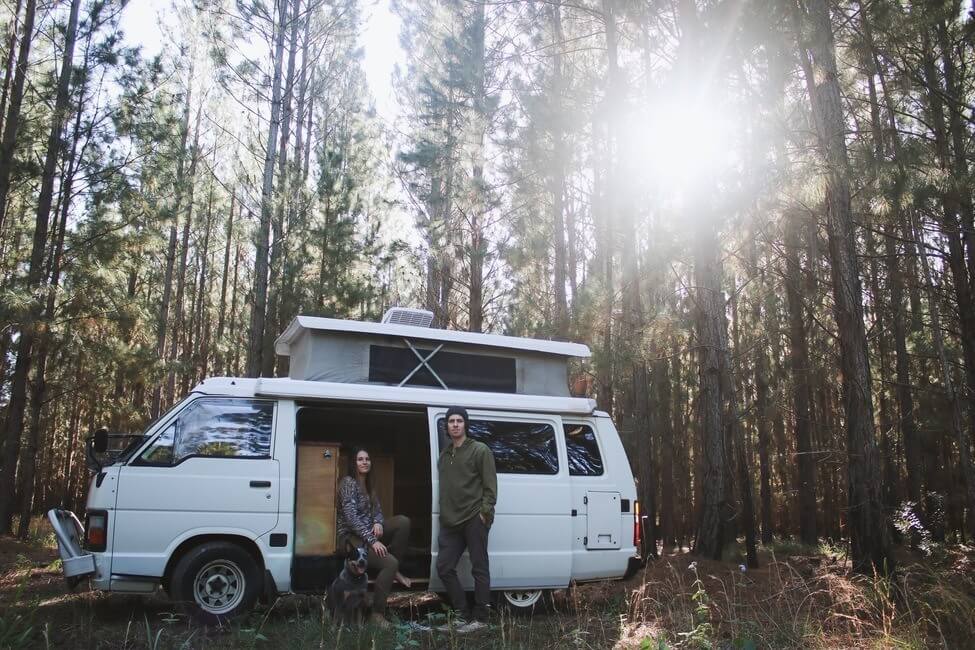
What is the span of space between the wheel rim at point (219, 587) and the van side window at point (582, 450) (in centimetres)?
341

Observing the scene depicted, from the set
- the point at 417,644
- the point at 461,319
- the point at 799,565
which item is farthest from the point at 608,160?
the point at 417,644

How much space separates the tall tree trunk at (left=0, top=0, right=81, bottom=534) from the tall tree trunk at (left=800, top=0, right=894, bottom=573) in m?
11.7

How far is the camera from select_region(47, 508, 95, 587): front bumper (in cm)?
594

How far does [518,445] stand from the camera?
299 inches

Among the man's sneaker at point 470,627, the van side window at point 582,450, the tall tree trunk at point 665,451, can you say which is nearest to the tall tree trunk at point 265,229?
the van side window at point 582,450

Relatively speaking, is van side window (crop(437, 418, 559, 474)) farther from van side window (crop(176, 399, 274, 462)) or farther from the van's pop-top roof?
van side window (crop(176, 399, 274, 462))

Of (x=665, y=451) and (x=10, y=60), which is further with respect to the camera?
(x=665, y=451)

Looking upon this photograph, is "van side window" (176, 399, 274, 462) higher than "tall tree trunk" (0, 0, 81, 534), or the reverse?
"tall tree trunk" (0, 0, 81, 534)

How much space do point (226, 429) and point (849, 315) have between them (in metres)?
7.41

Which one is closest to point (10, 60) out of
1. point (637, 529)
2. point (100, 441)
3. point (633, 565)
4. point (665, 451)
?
point (100, 441)

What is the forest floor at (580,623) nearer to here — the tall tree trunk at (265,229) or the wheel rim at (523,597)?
the wheel rim at (523,597)

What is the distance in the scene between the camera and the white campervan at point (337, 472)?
6.18 metres

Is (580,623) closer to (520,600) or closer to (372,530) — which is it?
(520,600)

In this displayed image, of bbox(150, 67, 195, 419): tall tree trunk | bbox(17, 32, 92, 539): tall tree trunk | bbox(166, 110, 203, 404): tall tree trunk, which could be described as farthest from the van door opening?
bbox(166, 110, 203, 404): tall tree trunk
